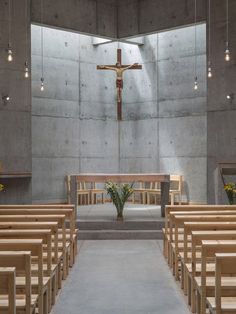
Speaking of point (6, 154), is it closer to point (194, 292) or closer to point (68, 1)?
point (68, 1)

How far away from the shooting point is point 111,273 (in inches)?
255

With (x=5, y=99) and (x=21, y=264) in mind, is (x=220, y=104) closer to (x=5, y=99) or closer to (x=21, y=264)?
(x=5, y=99)

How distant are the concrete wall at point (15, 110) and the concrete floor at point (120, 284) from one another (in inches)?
147

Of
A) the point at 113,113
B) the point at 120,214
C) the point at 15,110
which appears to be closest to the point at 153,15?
the point at 113,113

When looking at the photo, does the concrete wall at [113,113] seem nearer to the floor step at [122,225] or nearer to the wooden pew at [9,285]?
the floor step at [122,225]

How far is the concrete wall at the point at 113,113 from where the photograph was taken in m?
12.7

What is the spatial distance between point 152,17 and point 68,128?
3.46m

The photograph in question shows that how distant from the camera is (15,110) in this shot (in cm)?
1161

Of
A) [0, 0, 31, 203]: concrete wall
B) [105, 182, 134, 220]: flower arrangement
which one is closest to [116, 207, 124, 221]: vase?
[105, 182, 134, 220]: flower arrangement

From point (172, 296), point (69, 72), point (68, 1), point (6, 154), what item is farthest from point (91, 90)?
point (172, 296)

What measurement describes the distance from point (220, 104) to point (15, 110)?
4521 mm

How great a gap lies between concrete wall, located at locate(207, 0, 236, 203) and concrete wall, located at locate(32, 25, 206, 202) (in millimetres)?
791

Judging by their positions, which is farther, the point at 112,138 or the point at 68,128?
the point at 112,138

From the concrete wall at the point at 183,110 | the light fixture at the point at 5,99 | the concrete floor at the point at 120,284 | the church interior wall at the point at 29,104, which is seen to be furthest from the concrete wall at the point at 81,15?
the concrete floor at the point at 120,284
